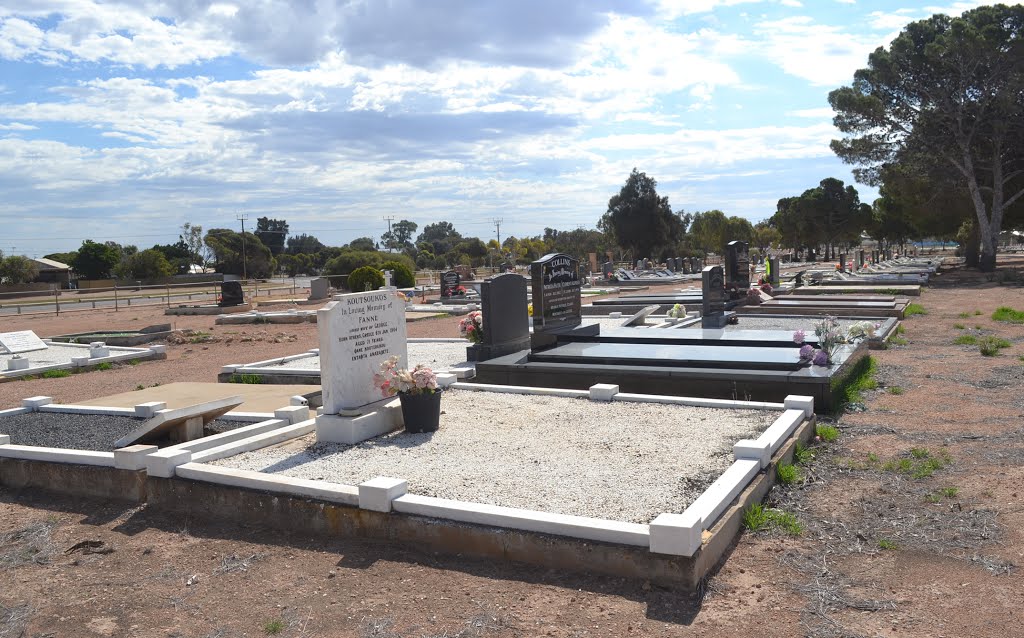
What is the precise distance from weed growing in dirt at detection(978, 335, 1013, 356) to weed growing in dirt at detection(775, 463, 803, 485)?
7.03m

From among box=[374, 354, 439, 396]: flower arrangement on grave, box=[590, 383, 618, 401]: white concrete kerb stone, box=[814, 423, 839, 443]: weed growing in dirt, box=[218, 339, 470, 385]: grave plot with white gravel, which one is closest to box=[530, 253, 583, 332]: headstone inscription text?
box=[218, 339, 470, 385]: grave plot with white gravel

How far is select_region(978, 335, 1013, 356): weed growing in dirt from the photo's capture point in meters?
11.3

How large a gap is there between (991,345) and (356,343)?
946 cm

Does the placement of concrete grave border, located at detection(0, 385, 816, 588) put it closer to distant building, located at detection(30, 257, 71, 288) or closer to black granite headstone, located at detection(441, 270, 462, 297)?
black granite headstone, located at detection(441, 270, 462, 297)

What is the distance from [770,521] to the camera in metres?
5.05

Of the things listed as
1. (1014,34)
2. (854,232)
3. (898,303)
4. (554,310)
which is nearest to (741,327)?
(554,310)

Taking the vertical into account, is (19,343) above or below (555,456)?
above

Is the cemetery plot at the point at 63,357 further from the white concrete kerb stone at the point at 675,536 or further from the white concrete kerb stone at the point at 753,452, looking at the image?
the white concrete kerb stone at the point at 675,536

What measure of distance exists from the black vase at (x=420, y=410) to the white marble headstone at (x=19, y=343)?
1196 cm

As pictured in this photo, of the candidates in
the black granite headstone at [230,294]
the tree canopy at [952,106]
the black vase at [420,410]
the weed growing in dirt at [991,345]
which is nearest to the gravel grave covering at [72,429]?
the black vase at [420,410]

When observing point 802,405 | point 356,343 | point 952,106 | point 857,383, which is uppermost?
point 952,106

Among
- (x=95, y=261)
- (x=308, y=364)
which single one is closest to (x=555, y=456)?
(x=308, y=364)

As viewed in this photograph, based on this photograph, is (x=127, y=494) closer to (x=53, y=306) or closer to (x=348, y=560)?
(x=348, y=560)

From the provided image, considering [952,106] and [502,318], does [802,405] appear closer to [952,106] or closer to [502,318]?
[502,318]
